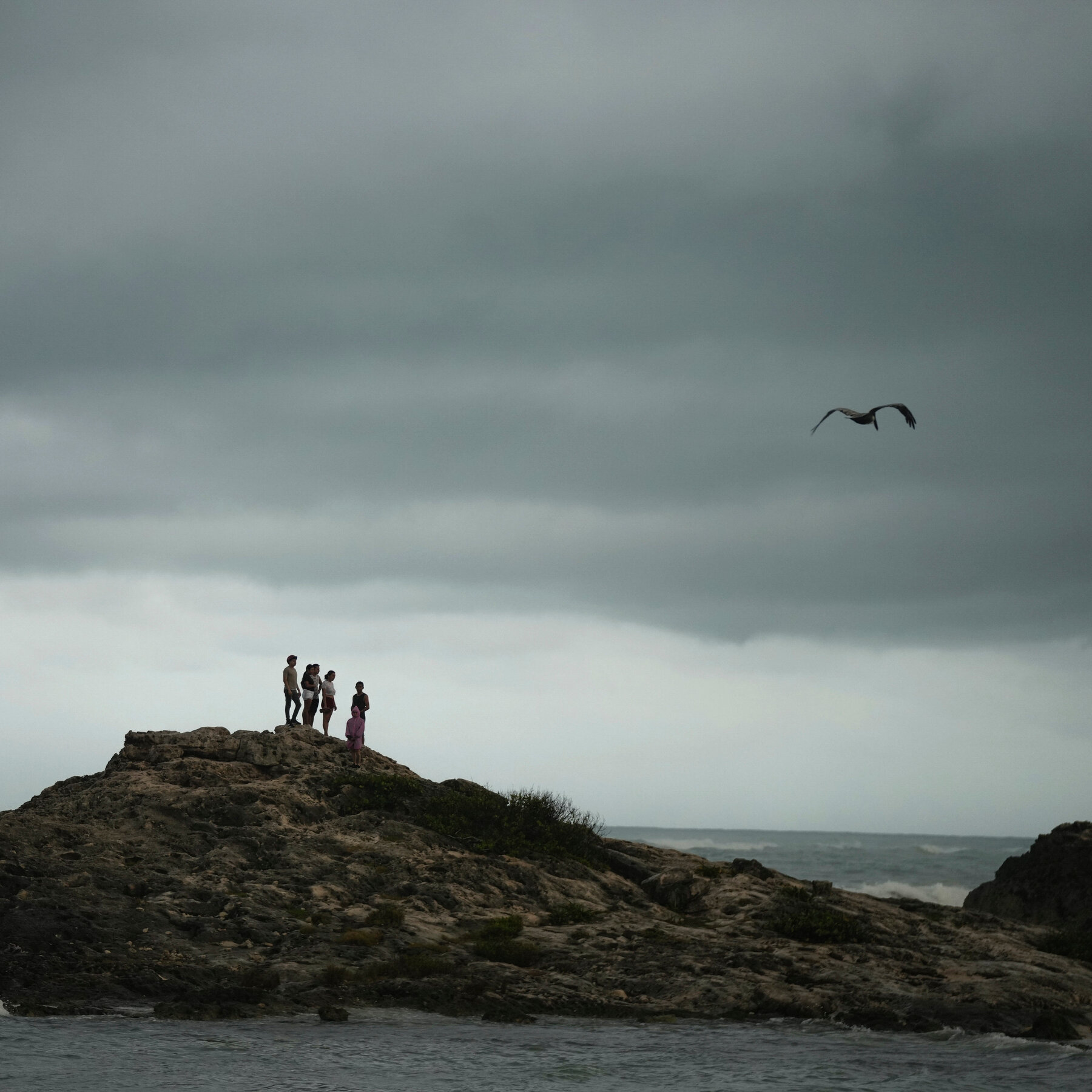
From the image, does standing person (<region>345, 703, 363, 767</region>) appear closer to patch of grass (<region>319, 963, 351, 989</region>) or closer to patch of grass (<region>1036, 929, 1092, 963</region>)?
patch of grass (<region>319, 963, 351, 989</region>)

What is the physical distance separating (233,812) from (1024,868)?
76.8 ft

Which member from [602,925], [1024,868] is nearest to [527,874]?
[602,925]

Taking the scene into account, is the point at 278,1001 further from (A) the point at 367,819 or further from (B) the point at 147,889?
(A) the point at 367,819

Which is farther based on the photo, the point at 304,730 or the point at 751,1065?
the point at 304,730

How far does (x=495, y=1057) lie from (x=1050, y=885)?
21.9 metres

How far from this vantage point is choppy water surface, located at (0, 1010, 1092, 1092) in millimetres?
16656

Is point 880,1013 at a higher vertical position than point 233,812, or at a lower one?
lower

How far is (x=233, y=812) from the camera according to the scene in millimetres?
28578

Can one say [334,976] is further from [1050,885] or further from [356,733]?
[1050,885]

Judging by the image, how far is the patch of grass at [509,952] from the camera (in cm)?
2312

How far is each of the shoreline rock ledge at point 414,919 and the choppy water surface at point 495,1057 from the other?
781 mm

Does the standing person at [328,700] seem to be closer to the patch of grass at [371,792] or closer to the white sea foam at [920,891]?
the patch of grass at [371,792]

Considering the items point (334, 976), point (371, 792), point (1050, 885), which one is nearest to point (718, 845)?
point (1050, 885)

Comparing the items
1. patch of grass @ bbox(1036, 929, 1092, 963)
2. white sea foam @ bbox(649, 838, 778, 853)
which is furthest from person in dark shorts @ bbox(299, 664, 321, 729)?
white sea foam @ bbox(649, 838, 778, 853)
